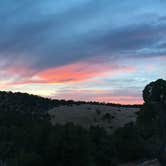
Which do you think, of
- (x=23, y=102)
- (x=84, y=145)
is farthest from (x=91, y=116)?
(x=84, y=145)

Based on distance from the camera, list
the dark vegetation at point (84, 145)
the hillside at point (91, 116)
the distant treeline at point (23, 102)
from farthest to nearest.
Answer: the distant treeline at point (23, 102), the hillside at point (91, 116), the dark vegetation at point (84, 145)

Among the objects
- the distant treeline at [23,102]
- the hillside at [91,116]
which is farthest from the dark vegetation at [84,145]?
the distant treeline at [23,102]

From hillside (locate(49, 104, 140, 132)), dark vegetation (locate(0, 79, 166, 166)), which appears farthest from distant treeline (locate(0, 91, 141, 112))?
dark vegetation (locate(0, 79, 166, 166))

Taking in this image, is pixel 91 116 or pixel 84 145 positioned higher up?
pixel 91 116

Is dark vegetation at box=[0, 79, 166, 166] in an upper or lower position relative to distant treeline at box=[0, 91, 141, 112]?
lower

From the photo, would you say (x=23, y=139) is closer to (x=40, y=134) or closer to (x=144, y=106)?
(x=40, y=134)

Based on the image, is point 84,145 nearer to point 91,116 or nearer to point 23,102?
point 91,116

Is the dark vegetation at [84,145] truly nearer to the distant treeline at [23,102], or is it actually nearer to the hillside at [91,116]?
the hillside at [91,116]

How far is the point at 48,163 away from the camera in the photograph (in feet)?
185

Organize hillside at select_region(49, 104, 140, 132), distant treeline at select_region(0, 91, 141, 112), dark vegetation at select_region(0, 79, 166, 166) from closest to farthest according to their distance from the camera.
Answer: dark vegetation at select_region(0, 79, 166, 166)
hillside at select_region(49, 104, 140, 132)
distant treeline at select_region(0, 91, 141, 112)

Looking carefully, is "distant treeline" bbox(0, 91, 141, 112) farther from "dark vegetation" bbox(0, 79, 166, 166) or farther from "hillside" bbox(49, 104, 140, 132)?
"dark vegetation" bbox(0, 79, 166, 166)

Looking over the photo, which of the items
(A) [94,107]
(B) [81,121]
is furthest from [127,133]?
(A) [94,107]

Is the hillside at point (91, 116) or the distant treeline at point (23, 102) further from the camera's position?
the distant treeline at point (23, 102)

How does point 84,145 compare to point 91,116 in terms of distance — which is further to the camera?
point 91,116
